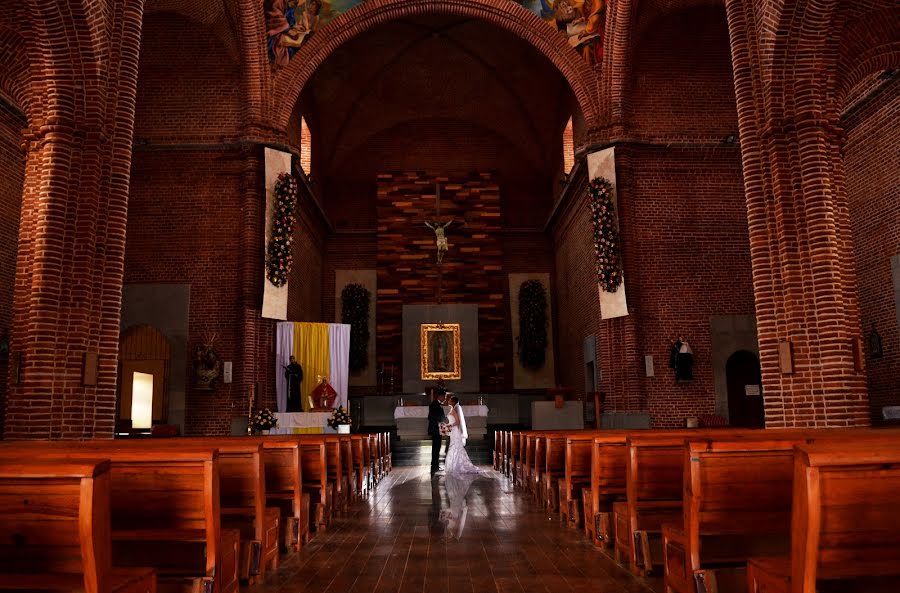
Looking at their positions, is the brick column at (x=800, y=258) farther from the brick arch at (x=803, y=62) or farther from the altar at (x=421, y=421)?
the altar at (x=421, y=421)

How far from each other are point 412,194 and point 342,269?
371 centimetres

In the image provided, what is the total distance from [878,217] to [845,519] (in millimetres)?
12896

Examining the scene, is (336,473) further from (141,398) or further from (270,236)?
(141,398)

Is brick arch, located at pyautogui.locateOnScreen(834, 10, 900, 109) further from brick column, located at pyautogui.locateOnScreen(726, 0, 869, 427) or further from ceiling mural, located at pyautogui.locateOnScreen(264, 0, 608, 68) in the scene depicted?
ceiling mural, located at pyautogui.locateOnScreen(264, 0, 608, 68)

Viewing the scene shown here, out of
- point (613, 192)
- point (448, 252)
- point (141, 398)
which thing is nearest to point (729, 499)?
point (613, 192)

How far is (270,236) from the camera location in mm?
16312

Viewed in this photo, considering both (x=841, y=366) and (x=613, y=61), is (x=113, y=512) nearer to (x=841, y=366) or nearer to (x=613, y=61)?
(x=841, y=366)

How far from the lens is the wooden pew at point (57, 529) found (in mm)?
2256

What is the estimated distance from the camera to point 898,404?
1239 centimetres

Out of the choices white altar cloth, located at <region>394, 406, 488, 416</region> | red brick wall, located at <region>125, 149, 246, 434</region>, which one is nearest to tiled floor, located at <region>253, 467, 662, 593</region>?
red brick wall, located at <region>125, 149, 246, 434</region>

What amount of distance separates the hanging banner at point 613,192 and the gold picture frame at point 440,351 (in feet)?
21.0

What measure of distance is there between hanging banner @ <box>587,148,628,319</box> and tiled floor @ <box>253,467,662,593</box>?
835 centimetres

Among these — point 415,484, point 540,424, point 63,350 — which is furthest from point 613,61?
point 63,350

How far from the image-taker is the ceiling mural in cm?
1708
